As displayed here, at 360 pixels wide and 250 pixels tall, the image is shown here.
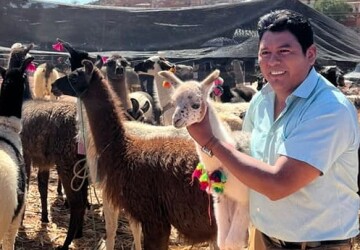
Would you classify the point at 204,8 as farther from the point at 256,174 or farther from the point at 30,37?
the point at 256,174

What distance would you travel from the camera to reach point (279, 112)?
6.23 feet

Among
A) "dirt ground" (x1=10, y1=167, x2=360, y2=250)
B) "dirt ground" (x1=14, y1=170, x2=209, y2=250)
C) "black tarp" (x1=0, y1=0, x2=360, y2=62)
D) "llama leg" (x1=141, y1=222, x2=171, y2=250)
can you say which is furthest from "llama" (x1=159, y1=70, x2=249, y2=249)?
"black tarp" (x1=0, y1=0, x2=360, y2=62)

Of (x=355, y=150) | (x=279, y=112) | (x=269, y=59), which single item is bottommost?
(x=355, y=150)

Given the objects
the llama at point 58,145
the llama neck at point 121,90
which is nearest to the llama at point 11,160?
the llama at point 58,145

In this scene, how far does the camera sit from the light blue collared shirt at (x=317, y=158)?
161cm

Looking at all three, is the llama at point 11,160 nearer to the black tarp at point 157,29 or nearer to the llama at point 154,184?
the llama at point 154,184

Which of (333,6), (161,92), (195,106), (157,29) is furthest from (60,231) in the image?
(333,6)

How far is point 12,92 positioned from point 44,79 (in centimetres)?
478

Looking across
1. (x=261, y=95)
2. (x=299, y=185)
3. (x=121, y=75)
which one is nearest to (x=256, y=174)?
(x=299, y=185)

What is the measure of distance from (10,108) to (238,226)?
2.42 meters

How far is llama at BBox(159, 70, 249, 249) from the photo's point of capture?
248cm

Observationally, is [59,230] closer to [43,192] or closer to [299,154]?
[43,192]

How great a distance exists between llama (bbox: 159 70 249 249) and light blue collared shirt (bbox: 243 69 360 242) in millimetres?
651

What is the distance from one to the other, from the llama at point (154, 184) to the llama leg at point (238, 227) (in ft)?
3.25
